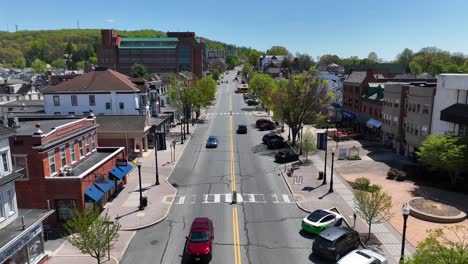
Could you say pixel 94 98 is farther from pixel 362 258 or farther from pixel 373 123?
pixel 362 258

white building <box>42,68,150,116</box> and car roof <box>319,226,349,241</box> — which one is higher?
white building <box>42,68,150,116</box>

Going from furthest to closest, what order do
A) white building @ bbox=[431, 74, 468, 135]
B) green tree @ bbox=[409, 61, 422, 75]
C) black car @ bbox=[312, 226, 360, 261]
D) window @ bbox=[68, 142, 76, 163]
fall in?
1. green tree @ bbox=[409, 61, 422, 75]
2. white building @ bbox=[431, 74, 468, 135]
3. window @ bbox=[68, 142, 76, 163]
4. black car @ bbox=[312, 226, 360, 261]

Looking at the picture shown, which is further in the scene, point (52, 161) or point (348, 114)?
point (348, 114)

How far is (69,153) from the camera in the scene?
98.2ft

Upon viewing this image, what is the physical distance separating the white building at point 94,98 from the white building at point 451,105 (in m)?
41.7

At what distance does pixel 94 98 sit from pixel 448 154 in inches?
1900

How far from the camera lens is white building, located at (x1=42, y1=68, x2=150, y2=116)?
179 feet

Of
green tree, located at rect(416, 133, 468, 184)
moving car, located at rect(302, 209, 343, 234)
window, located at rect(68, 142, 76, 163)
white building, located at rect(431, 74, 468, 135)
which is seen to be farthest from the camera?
white building, located at rect(431, 74, 468, 135)

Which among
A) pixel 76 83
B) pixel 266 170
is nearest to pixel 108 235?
pixel 266 170

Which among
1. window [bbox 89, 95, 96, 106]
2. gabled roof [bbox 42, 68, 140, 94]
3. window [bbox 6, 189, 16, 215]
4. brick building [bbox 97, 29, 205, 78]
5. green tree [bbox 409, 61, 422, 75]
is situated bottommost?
window [bbox 6, 189, 16, 215]

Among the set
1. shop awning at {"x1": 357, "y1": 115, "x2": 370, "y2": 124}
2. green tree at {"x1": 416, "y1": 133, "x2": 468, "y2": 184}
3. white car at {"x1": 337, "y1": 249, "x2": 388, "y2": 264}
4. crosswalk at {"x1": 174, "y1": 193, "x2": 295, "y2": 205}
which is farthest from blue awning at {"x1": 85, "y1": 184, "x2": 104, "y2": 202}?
shop awning at {"x1": 357, "y1": 115, "x2": 370, "y2": 124}

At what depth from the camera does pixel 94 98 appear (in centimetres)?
5494

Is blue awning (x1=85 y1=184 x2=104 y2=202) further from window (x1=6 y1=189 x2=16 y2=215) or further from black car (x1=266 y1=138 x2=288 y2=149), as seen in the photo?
black car (x1=266 y1=138 x2=288 y2=149)

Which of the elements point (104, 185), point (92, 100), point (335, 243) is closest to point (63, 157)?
point (104, 185)
